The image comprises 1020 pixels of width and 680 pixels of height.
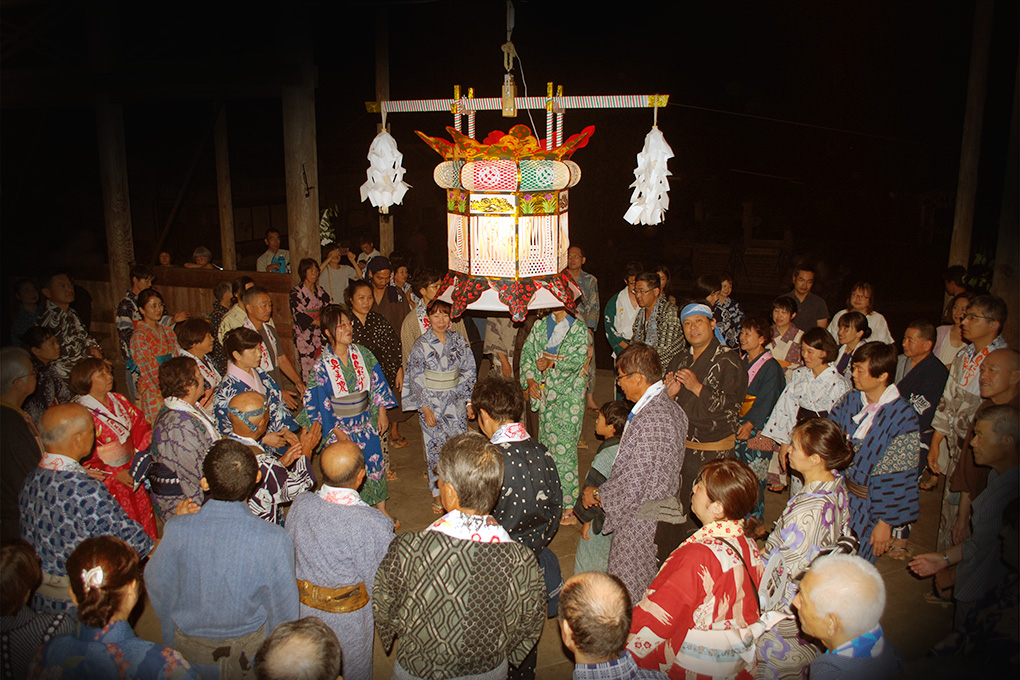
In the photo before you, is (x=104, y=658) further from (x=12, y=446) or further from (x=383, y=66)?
(x=383, y=66)

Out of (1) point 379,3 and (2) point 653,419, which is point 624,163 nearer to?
(1) point 379,3

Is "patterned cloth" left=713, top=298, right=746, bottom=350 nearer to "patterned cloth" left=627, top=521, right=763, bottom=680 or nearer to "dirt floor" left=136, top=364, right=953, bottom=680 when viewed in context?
"dirt floor" left=136, top=364, right=953, bottom=680

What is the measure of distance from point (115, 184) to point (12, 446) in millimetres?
7222

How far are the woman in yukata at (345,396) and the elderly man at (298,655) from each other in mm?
2836

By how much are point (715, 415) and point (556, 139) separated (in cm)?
220

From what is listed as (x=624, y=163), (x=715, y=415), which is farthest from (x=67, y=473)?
(x=624, y=163)

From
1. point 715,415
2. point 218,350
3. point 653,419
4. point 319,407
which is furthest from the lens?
point 218,350

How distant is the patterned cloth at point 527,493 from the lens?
344cm

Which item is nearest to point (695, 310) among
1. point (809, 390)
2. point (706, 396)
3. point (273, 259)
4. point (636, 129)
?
point (706, 396)

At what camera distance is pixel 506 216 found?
3344mm

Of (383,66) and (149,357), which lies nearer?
(149,357)

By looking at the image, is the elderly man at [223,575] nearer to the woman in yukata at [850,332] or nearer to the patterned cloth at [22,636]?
the patterned cloth at [22,636]

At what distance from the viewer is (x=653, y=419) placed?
3787mm

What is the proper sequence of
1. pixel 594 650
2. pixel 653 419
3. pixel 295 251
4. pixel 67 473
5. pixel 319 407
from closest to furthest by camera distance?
pixel 594 650 < pixel 67 473 < pixel 653 419 < pixel 319 407 < pixel 295 251
